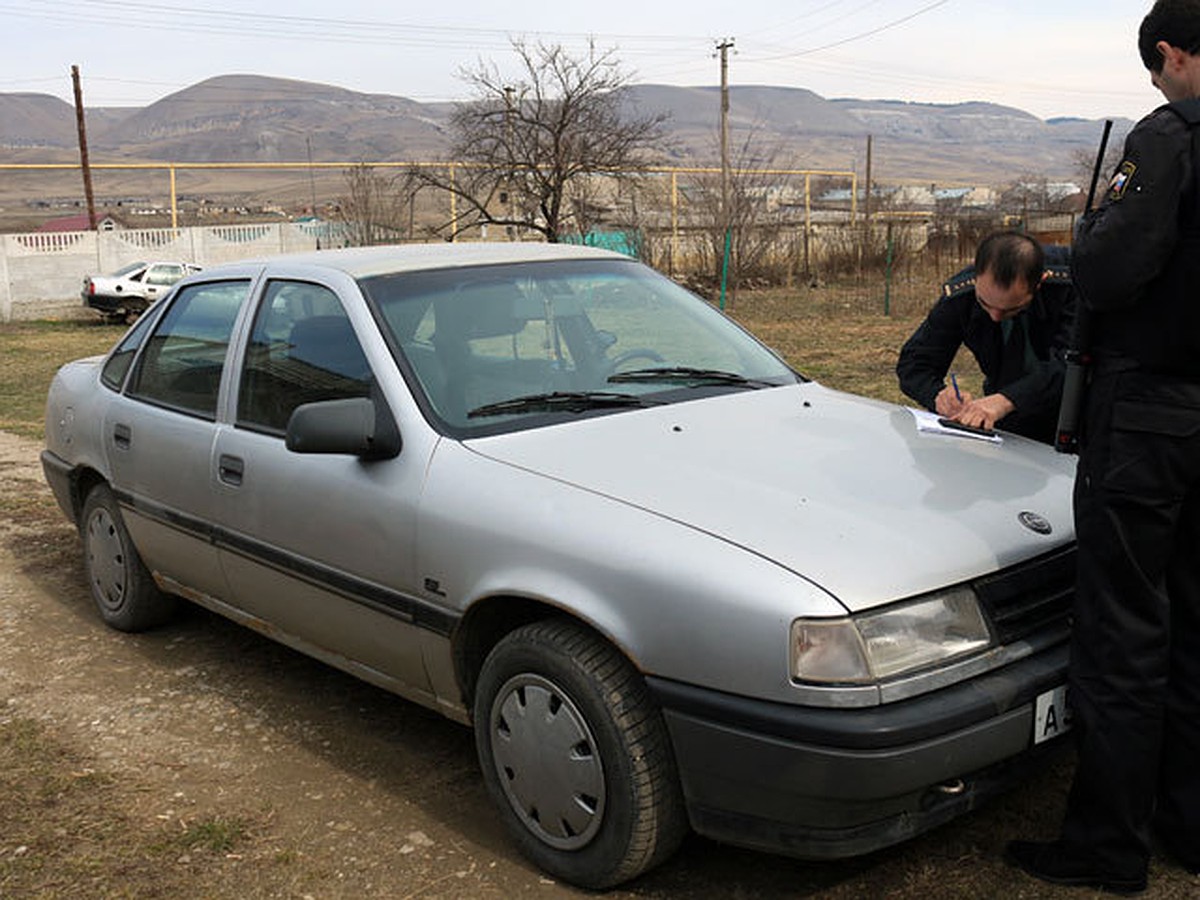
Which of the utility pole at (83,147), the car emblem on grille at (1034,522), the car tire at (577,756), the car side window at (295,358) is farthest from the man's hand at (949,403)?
the utility pole at (83,147)

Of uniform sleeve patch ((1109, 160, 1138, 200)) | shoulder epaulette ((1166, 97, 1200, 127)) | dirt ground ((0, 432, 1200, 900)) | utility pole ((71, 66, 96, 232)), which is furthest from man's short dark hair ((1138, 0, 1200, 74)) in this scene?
utility pole ((71, 66, 96, 232))

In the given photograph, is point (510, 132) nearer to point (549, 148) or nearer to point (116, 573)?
point (549, 148)

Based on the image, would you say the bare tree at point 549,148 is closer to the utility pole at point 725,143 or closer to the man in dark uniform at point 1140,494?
the utility pole at point 725,143

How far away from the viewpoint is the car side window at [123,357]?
4891mm

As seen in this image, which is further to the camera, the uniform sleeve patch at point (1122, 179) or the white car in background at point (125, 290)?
the white car in background at point (125, 290)

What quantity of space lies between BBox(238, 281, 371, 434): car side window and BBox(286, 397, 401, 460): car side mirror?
213 mm

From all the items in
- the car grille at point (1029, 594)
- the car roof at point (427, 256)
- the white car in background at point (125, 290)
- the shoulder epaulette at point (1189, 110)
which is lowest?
the white car in background at point (125, 290)

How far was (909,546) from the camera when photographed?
269 cm

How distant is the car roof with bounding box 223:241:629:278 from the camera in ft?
12.9

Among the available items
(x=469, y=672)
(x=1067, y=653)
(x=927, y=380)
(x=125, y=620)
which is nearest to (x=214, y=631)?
(x=125, y=620)

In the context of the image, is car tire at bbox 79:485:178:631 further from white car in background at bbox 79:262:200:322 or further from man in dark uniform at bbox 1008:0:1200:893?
white car in background at bbox 79:262:200:322

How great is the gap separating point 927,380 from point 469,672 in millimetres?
2066

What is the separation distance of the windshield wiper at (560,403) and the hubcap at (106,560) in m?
2.24

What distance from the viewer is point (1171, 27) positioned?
2.61 meters
